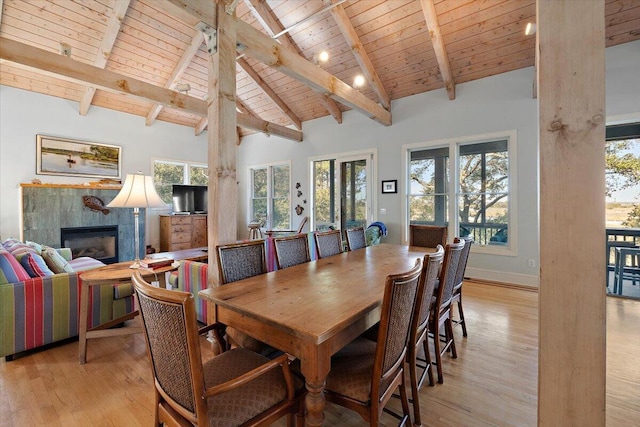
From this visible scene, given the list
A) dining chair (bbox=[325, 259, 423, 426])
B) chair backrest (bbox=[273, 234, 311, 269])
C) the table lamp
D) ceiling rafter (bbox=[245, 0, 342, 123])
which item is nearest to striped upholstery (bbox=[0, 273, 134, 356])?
the table lamp

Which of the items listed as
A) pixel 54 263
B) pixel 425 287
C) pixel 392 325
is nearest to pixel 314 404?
pixel 392 325

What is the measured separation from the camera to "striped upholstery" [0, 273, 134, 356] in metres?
2.22

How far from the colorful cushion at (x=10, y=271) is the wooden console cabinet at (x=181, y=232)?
4031 millimetres

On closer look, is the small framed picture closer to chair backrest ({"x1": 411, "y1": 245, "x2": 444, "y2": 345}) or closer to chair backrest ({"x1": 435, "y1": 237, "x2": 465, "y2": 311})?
chair backrest ({"x1": 435, "y1": 237, "x2": 465, "y2": 311})

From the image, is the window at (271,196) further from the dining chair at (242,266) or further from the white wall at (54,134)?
the dining chair at (242,266)

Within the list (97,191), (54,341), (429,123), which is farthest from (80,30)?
(429,123)

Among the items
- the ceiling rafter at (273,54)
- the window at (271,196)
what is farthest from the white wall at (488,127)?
the window at (271,196)

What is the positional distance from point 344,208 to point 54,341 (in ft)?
15.7

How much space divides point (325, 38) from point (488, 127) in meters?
2.92

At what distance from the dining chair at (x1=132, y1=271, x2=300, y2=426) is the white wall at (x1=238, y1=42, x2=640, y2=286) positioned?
3.90 m

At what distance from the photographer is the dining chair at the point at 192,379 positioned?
92 centimetres

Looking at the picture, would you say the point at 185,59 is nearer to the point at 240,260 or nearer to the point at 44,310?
the point at 44,310

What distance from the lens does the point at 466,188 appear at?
4.80 m

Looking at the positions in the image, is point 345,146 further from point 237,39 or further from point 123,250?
point 123,250
